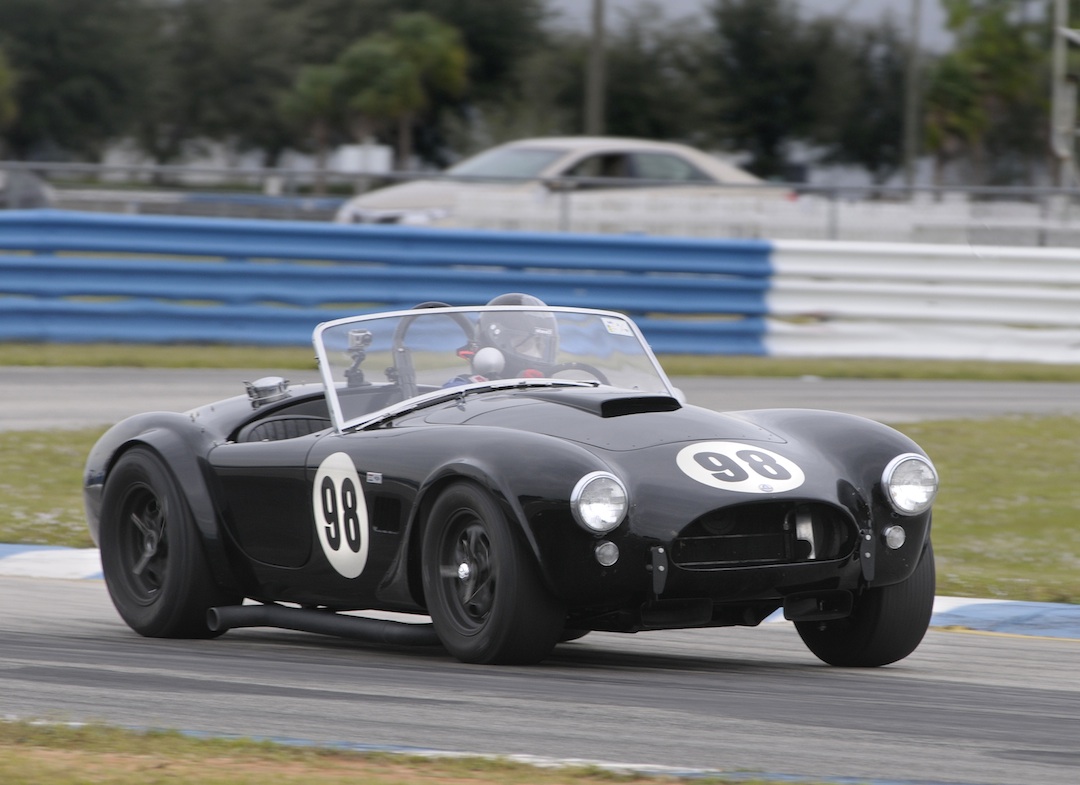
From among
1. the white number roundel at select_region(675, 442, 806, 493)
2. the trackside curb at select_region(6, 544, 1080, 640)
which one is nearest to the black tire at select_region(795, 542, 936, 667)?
the white number roundel at select_region(675, 442, 806, 493)

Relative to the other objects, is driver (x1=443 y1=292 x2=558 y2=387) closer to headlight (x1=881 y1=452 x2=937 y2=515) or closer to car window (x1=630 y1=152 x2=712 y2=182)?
headlight (x1=881 y1=452 x2=937 y2=515)

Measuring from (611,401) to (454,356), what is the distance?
81 centimetres

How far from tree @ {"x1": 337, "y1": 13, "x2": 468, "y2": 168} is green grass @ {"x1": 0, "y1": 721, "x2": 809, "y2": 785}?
45341 millimetres

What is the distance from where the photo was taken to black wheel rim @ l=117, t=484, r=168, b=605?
638 cm

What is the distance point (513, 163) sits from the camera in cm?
2119

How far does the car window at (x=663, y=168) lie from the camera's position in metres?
21.4

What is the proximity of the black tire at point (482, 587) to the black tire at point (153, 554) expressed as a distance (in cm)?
116

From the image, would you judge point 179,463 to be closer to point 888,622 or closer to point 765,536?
point 765,536

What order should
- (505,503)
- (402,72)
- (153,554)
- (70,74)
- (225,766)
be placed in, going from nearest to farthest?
(225,766) → (505,503) → (153,554) → (402,72) → (70,74)

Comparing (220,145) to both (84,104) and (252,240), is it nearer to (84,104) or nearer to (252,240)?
(84,104)

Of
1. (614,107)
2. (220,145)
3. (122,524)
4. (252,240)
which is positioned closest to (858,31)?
(614,107)

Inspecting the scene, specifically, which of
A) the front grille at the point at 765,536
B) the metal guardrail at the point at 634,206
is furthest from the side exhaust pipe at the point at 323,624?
the metal guardrail at the point at 634,206

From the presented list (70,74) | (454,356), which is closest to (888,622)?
(454,356)

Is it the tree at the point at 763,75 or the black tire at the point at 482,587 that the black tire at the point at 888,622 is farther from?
the tree at the point at 763,75
